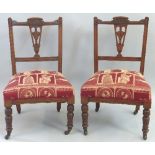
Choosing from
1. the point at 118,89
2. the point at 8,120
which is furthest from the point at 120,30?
the point at 8,120

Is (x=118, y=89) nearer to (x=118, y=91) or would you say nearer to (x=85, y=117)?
(x=118, y=91)

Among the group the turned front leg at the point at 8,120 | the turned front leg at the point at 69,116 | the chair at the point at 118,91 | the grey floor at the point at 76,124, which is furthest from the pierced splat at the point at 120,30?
the turned front leg at the point at 8,120

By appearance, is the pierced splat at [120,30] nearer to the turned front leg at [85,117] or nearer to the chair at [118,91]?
the chair at [118,91]

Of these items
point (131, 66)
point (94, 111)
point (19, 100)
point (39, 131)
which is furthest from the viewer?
point (131, 66)

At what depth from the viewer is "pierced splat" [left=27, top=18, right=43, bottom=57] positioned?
2830mm

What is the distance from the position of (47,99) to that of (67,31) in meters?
0.77

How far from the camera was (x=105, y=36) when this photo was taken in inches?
122

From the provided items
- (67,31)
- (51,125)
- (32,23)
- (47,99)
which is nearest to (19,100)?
(47,99)

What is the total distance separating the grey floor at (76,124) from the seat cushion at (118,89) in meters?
0.29

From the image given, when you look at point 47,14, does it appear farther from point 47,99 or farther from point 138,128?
point 138,128

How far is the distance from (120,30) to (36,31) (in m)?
0.60

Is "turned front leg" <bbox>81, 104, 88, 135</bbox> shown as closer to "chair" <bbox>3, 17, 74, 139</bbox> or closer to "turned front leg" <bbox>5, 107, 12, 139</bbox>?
"chair" <bbox>3, 17, 74, 139</bbox>

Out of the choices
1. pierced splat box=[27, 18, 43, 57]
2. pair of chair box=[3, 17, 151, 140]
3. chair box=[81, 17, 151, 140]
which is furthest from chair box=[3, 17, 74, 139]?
pierced splat box=[27, 18, 43, 57]

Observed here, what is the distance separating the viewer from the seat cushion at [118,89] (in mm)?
2494
